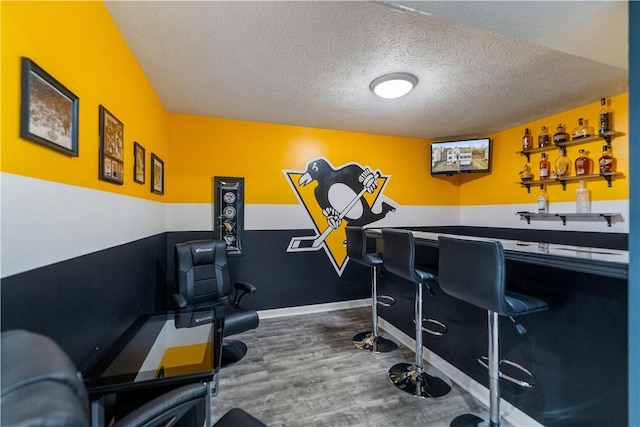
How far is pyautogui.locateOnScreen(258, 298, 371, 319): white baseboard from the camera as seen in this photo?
11.9 feet

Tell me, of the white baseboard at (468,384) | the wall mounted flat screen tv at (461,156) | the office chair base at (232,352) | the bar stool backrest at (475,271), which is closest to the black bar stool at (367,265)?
the white baseboard at (468,384)

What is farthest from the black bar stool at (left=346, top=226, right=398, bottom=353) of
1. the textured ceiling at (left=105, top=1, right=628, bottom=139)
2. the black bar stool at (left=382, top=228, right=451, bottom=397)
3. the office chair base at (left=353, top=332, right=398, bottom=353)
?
the textured ceiling at (left=105, top=1, right=628, bottom=139)

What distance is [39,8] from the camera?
3.38 feet

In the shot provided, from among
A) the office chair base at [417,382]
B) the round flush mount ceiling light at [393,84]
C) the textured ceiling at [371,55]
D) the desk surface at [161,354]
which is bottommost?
the office chair base at [417,382]

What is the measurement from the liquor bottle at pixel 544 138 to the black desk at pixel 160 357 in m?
4.31

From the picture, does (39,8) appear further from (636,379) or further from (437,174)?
(437,174)

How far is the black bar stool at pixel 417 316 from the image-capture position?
2080 millimetres

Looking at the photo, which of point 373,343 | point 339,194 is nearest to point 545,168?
point 339,194

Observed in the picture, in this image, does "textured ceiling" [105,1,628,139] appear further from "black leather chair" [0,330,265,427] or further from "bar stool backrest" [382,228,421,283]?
"black leather chair" [0,330,265,427]

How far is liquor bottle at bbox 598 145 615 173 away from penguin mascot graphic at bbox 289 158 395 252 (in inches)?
99.7

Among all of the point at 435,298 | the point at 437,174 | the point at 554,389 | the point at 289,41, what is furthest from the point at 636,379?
the point at 437,174

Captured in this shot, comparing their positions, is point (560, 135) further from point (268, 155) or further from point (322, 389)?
point (322, 389)

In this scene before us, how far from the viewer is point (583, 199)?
3.05m

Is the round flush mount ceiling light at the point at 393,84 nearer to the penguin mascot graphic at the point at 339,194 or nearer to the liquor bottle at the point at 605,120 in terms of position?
the penguin mascot graphic at the point at 339,194
